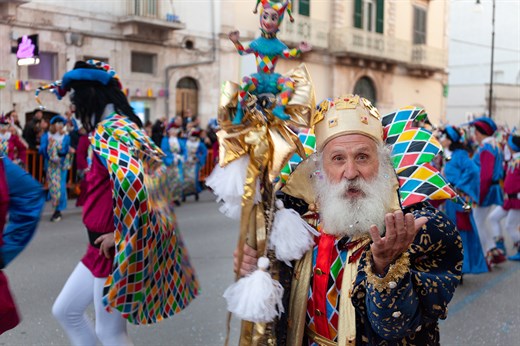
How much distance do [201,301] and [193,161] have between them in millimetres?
9001

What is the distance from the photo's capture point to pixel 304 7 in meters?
24.6

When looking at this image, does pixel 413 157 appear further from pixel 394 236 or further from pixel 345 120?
pixel 394 236

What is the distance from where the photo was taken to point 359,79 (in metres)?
27.8

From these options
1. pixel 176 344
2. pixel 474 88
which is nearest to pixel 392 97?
pixel 474 88

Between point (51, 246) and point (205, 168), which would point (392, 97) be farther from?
point (51, 246)

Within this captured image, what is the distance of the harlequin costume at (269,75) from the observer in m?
2.26

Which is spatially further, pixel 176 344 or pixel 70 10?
pixel 70 10

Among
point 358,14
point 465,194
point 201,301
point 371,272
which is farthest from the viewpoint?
point 358,14

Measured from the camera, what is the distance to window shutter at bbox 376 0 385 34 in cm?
2842

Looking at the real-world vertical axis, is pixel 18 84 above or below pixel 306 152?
above

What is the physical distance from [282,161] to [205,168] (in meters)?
14.5

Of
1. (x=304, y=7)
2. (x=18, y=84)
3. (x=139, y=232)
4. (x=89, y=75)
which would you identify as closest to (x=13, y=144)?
(x=18, y=84)

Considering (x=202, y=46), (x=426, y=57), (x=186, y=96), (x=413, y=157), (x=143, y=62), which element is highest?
(x=426, y=57)

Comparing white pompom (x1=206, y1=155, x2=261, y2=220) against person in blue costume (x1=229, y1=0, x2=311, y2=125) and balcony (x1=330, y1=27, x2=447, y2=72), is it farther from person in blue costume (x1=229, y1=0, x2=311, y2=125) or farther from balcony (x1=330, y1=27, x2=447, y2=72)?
balcony (x1=330, y1=27, x2=447, y2=72)
